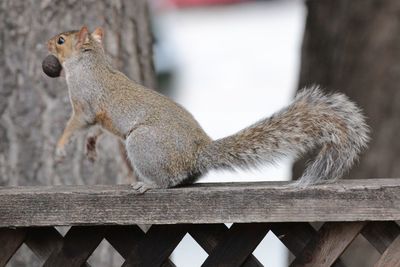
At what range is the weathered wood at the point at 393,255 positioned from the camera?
205cm

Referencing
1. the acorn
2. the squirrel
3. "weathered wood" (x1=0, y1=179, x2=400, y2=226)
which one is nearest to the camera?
"weathered wood" (x1=0, y1=179, x2=400, y2=226)

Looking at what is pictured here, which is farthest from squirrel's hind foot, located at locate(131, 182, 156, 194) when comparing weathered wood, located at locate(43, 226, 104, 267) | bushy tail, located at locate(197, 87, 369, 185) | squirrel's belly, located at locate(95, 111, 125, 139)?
squirrel's belly, located at locate(95, 111, 125, 139)

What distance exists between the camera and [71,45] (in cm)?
306

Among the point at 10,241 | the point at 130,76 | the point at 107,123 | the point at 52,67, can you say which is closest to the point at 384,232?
the point at 10,241

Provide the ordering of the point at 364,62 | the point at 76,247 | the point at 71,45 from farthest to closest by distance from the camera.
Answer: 1. the point at 364,62
2. the point at 71,45
3. the point at 76,247

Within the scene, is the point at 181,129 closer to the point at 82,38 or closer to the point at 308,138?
the point at 308,138

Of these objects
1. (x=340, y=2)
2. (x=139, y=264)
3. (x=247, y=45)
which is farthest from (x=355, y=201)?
(x=247, y=45)

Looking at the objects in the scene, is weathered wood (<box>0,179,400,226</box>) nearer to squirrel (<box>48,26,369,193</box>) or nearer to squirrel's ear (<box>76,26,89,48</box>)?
squirrel (<box>48,26,369,193</box>)

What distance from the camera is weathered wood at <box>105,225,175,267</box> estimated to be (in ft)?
7.02

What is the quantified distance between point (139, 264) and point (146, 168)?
475 mm

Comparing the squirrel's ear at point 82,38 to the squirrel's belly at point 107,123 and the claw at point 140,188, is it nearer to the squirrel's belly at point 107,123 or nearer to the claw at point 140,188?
the squirrel's belly at point 107,123

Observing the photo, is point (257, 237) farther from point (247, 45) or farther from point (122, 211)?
point (247, 45)

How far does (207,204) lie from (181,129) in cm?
54

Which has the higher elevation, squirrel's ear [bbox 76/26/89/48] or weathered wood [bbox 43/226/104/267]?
squirrel's ear [bbox 76/26/89/48]
